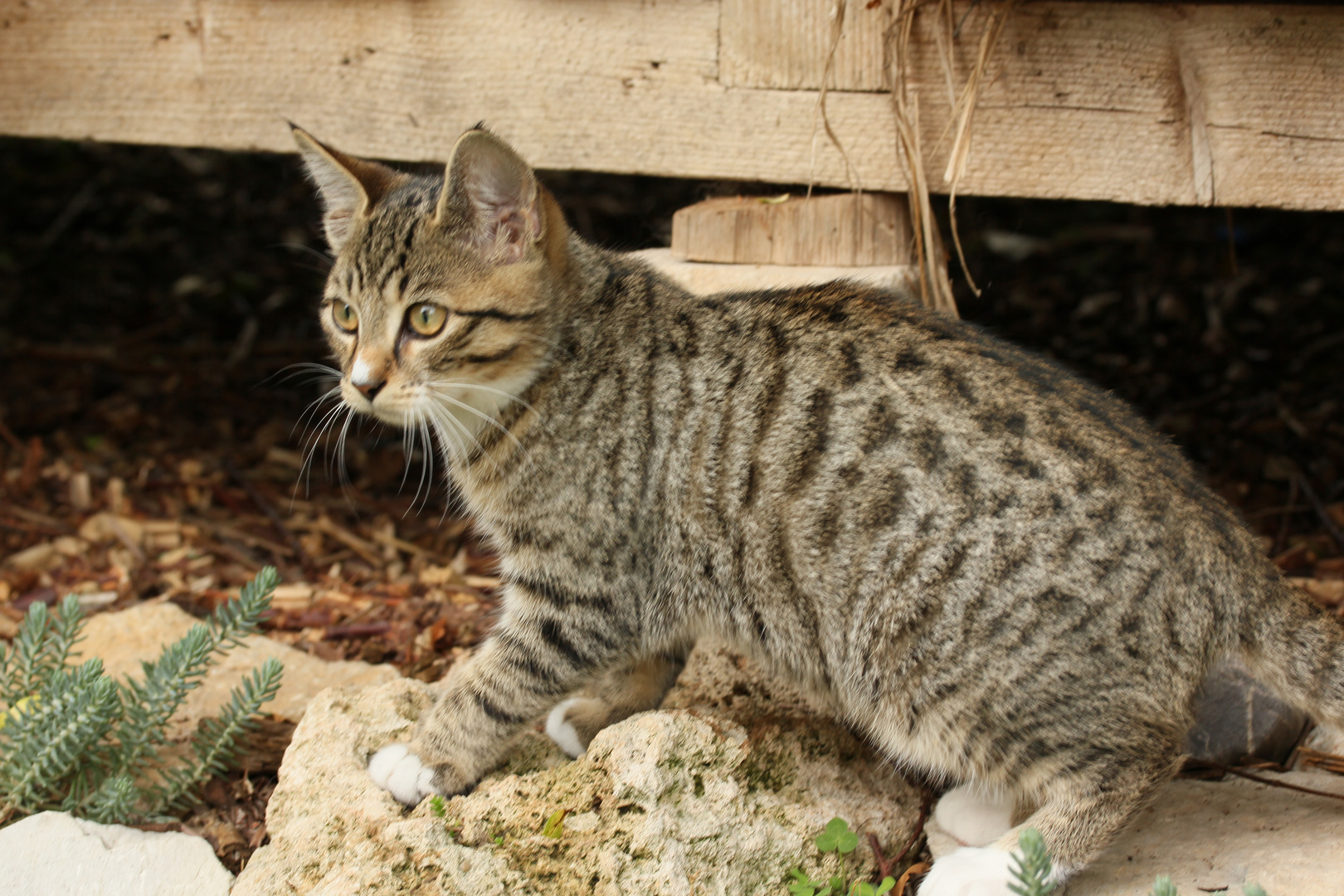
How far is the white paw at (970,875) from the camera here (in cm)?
246

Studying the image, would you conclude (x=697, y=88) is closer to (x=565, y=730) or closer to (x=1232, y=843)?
(x=565, y=730)

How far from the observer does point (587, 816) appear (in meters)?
2.51

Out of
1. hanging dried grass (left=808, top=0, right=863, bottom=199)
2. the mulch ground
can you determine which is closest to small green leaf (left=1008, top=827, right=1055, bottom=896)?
the mulch ground

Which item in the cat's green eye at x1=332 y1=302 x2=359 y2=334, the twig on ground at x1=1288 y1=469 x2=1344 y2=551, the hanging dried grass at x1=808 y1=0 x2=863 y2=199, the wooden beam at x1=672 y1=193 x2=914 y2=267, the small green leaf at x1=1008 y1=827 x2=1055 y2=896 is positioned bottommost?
the twig on ground at x1=1288 y1=469 x2=1344 y2=551

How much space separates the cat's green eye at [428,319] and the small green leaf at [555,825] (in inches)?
49.8

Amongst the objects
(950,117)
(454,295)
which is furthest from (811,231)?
(454,295)

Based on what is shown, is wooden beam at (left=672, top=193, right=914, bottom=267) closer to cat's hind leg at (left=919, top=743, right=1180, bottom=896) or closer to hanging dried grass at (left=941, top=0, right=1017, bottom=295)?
hanging dried grass at (left=941, top=0, right=1017, bottom=295)

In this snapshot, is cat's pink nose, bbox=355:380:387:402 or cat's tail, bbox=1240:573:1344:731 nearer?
cat's tail, bbox=1240:573:1344:731

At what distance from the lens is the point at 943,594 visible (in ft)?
8.48

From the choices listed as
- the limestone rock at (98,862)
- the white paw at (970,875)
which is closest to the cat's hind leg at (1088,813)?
the white paw at (970,875)

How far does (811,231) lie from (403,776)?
7.06ft

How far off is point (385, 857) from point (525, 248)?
156 cm

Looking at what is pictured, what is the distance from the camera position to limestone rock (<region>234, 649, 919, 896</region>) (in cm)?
242

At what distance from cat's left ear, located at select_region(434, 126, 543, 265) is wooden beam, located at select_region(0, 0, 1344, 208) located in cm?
93
